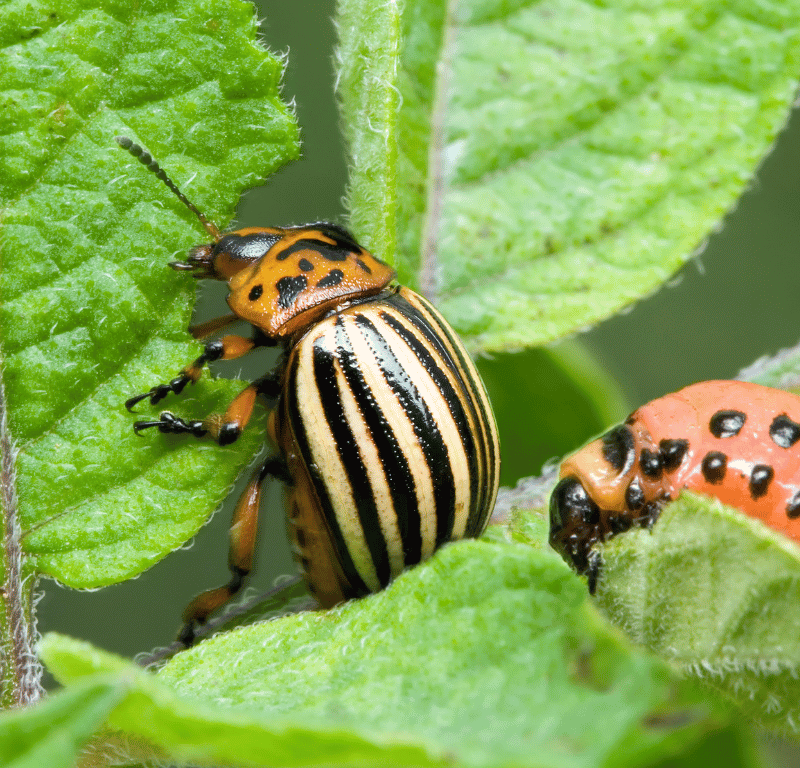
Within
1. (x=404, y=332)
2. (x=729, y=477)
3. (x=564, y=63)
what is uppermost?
(x=564, y=63)

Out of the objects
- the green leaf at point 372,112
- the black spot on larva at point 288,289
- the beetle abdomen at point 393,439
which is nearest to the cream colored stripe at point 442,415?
the beetle abdomen at point 393,439

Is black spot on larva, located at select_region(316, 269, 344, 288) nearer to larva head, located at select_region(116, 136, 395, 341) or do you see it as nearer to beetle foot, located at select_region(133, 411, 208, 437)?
larva head, located at select_region(116, 136, 395, 341)

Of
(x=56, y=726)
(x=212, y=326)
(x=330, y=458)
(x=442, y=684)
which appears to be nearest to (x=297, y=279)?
(x=212, y=326)

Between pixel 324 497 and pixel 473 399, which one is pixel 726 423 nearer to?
pixel 473 399

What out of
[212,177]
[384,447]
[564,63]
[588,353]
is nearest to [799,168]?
[588,353]

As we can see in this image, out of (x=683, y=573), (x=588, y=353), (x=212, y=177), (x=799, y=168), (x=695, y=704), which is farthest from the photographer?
(x=799, y=168)

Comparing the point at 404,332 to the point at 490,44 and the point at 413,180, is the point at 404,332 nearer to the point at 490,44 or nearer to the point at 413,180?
the point at 413,180

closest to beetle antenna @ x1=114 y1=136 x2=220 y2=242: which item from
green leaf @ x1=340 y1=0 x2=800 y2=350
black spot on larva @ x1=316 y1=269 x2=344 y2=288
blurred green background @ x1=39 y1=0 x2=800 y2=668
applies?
blurred green background @ x1=39 y1=0 x2=800 y2=668

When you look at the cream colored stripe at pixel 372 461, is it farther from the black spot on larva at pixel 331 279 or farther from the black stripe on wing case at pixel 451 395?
the black spot on larva at pixel 331 279
